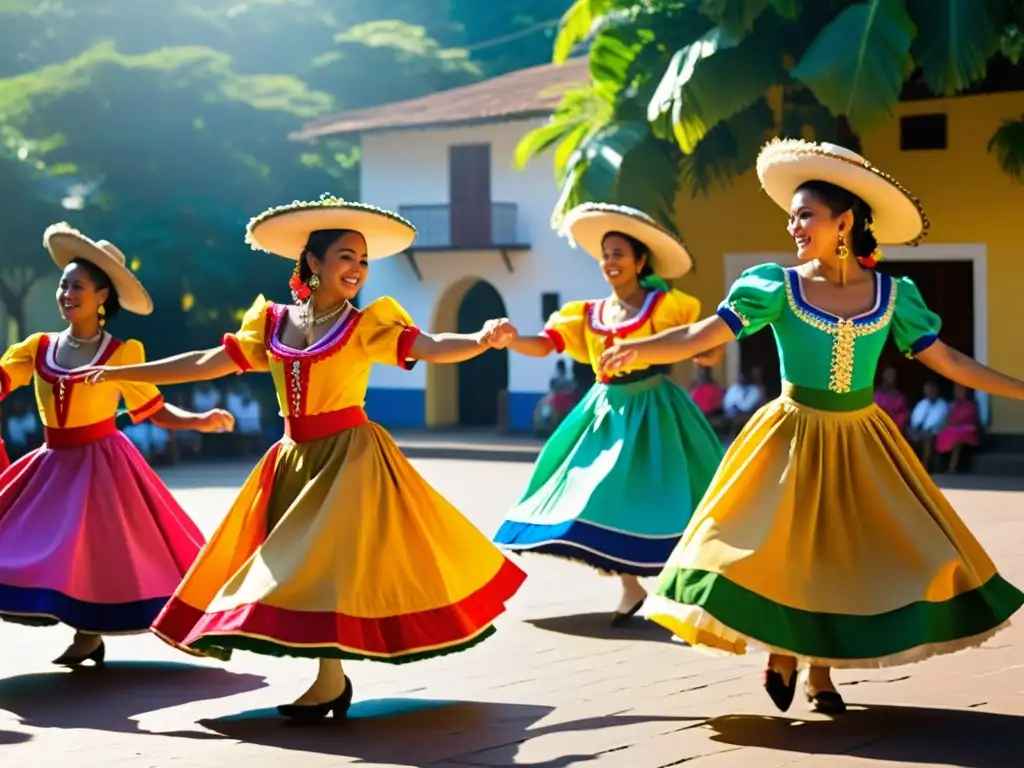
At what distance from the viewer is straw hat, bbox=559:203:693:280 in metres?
9.82

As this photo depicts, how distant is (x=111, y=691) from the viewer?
7930mm

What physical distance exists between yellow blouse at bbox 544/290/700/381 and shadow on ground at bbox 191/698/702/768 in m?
2.84

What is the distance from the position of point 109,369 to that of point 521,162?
58.5 ft

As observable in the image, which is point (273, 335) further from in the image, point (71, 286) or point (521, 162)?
point (521, 162)

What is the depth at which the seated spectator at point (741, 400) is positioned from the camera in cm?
2539

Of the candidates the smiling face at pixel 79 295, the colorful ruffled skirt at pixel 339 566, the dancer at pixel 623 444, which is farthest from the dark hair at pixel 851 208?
the smiling face at pixel 79 295

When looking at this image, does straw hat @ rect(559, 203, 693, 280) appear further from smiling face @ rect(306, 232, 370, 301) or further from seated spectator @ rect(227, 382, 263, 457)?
seated spectator @ rect(227, 382, 263, 457)

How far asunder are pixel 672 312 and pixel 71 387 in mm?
3107

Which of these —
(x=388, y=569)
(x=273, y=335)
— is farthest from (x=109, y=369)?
(x=388, y=569)

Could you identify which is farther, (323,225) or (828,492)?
(323,225)

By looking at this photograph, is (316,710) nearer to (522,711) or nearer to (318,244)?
(522,711)

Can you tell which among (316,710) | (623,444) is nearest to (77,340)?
(316,710)

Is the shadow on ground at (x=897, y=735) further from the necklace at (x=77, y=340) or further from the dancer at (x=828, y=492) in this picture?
the necklace at (x=77, y=340)

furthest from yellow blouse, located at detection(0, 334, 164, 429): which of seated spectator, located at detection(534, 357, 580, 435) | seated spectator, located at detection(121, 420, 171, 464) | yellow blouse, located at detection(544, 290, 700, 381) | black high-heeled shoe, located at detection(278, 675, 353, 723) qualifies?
seated spectator, located at detection(534, 357, 580, 435)
